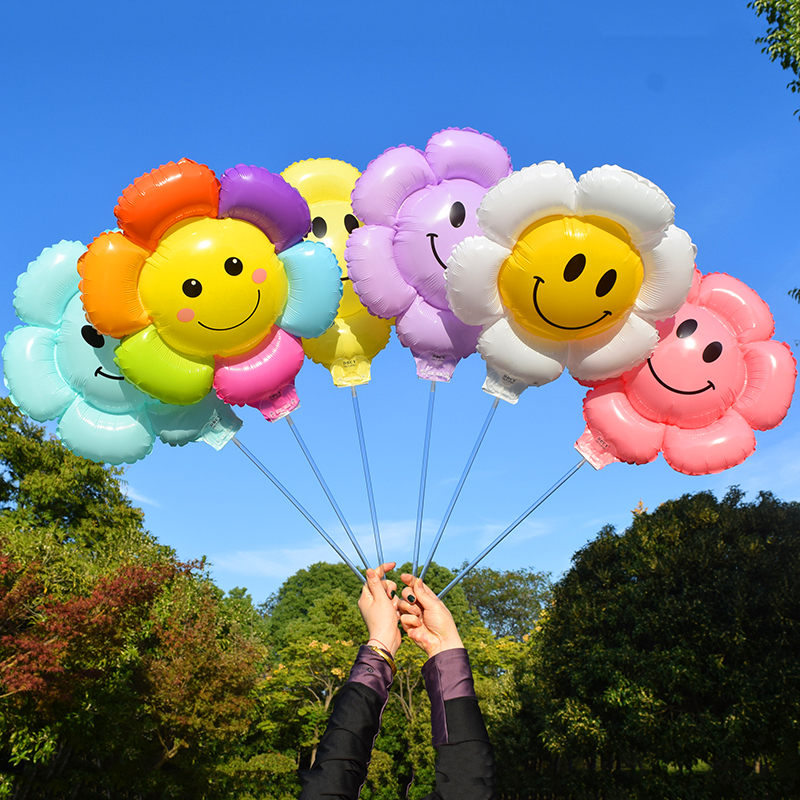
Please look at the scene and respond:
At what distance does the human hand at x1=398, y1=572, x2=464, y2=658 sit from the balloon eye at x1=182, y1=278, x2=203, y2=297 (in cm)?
231

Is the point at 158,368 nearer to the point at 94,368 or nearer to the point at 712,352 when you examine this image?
the point at 94,368

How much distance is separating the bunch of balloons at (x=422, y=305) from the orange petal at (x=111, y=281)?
0.5 inches

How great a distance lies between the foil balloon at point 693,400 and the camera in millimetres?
4461

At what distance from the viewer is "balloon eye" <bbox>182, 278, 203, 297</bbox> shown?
14.1ft

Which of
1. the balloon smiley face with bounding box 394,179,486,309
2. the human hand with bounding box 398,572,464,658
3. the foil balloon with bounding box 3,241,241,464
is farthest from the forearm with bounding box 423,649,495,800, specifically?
the foil balloon with bounding box 3,241,241,464

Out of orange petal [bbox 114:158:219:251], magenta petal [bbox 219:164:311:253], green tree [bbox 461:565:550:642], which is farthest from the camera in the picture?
green tree [bbox 461:565:550:642]

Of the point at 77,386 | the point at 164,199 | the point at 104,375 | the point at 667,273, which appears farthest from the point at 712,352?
the point at 77,386

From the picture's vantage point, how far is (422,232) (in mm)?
4660

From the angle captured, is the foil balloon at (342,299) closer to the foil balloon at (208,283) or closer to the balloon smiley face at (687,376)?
the foil balloon at (208,283)

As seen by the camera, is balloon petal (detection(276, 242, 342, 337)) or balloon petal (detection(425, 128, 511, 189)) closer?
balloon petal (detection(276, 242, 342, 337))

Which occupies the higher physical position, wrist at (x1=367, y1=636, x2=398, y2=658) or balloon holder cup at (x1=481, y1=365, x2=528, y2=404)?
balloon holder cup at (x1=481, y1=365, x2=528, y2=404)

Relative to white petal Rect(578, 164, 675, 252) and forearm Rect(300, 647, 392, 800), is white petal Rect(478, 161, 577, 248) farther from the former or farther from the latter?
forearm Rect(300, 647, 392, 800)

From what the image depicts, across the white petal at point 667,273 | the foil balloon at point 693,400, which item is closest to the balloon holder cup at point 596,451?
the foil balloon at point 693,400

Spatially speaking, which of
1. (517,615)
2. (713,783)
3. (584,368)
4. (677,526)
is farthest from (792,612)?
(517,615)
